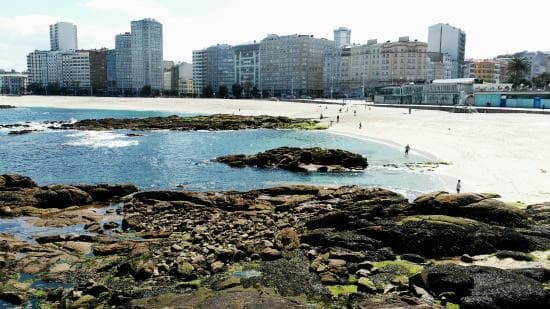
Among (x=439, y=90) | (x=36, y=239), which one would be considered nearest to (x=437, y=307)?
(x=36, y=239)

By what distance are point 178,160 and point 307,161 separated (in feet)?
43.3

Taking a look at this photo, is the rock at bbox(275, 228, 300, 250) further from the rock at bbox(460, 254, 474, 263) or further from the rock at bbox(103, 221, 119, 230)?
the rock at bbox(103, 221, 119, 230)

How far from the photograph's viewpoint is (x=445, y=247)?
2003cm

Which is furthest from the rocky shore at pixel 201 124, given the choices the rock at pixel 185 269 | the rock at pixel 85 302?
the rock at pixel 85 302

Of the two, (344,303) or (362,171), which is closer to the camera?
(344,303)

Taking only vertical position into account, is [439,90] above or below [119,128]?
above

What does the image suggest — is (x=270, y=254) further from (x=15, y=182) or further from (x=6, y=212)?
(x=15, y=182)

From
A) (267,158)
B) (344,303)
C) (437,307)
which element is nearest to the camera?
(437,307)

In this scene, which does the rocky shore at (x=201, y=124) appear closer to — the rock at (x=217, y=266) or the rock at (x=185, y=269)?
the rock at (x=217, y=266)

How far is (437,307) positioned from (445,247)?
5755 mm

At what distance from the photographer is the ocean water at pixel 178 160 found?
37062 mm

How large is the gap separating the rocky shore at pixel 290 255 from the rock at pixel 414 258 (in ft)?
0.13

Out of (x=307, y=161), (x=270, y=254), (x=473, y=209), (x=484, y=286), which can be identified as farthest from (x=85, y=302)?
(x=307, y=161)

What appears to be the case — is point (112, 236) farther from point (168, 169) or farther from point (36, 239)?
point (168, 169)
